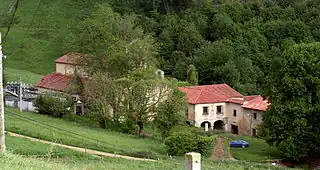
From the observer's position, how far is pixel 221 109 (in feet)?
144

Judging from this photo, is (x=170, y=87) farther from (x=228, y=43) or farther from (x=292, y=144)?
(x=228, y=43)

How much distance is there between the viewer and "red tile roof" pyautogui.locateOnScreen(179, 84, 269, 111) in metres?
41.8

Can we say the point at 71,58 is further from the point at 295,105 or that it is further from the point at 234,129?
the point at 295,105

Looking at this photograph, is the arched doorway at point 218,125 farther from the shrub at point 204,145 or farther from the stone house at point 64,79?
the shrub at point 204,145

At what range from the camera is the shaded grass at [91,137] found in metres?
25.7

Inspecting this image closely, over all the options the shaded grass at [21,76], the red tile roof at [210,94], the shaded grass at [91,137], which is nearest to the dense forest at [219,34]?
the red tile roof at [210,94]

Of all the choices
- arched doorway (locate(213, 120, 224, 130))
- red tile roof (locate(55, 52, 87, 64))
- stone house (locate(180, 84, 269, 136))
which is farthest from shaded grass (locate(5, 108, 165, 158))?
arched doorway (locate(213, 120, 224, 130))

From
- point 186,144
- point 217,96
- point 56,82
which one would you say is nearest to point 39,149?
point 186,144

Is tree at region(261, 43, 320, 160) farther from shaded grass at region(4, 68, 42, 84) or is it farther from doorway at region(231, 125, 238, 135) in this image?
shaded grass at region(4, 68, 42, 84)

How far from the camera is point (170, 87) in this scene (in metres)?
33.5

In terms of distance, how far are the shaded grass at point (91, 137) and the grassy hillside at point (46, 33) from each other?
21.1m

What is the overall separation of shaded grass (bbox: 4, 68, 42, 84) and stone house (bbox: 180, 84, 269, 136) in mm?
14594

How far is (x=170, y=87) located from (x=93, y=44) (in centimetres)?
690

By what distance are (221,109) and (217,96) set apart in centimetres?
103
